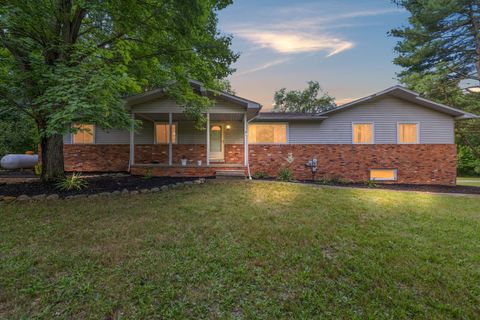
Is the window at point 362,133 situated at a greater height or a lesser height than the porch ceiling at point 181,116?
lesser

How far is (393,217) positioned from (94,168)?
12.2 m

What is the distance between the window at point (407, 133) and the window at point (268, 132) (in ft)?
18.5

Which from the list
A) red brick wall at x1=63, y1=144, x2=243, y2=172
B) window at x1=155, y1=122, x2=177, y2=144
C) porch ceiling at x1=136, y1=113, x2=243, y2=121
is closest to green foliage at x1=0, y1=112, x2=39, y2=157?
red brick wall at x1=63, y1=144, x2=243, y2=172

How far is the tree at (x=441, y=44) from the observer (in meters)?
11.9

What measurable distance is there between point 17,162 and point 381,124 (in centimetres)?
1834

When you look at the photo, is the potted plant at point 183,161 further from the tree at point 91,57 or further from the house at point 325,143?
the tree at point 91,57

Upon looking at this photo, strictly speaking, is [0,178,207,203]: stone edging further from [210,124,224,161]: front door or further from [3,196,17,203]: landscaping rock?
[210,124,224,161]: front door

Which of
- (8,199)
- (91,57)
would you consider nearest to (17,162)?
(8,199)

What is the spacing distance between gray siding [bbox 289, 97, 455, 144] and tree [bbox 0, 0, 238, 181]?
19.2ft

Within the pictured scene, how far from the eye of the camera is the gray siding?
1101 cm

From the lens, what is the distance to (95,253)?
308cm

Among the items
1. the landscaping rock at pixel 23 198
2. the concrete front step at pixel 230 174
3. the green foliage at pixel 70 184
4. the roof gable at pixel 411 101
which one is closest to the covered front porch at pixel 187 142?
the concrete front step at pixel 230 174

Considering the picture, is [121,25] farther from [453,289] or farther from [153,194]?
[453,289]

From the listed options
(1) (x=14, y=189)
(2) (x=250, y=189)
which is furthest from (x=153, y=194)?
(1) (x=14, y=189)
